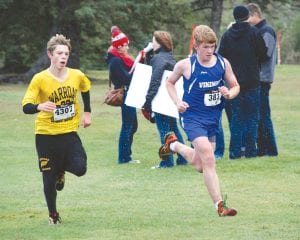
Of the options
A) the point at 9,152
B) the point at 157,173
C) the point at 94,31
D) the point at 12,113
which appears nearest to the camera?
the point at 157,173

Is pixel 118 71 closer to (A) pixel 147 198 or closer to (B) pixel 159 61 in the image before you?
(B) pixel 159 61

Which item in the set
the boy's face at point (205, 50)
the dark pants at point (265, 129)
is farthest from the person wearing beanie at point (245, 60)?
the boy's face at point (205, 50)

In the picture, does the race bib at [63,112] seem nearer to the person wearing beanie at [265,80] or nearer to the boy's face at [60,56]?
the boy's face at [60,56]

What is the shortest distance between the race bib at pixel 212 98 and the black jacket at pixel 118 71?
4754 mm

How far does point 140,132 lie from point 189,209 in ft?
33.7

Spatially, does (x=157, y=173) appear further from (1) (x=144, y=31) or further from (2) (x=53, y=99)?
(1) (x=144, y=31)

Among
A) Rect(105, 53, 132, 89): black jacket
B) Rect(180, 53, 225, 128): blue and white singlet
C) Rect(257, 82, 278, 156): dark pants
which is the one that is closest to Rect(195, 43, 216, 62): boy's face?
Rect(180, 53, 225, 128): blue and white singlet

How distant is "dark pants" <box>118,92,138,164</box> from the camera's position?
15641mm

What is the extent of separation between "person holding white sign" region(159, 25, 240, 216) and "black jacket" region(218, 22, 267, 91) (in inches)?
167

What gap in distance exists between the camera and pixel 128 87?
49.8ft

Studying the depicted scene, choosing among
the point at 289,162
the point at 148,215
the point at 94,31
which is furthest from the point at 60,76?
the point at 94,31

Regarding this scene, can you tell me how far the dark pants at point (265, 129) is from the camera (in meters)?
15.4

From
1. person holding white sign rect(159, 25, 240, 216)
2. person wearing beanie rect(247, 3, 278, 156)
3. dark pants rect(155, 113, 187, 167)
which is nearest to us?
person holding white sign rect(159, 25, 240, 216)

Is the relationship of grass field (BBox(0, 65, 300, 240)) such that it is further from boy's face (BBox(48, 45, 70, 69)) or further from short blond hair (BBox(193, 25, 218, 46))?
short blond hair (BBox(193, 25, 218, 46))
